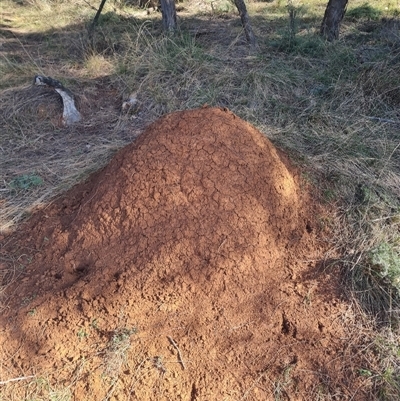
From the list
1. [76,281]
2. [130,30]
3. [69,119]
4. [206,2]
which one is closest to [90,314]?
[76,281]

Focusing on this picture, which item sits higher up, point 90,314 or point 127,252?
point 127,252

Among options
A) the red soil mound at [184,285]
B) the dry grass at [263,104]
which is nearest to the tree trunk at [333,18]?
the dry grass at [263,104]

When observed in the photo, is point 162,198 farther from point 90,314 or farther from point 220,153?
point 90,314

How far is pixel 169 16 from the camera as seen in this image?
5035 mm

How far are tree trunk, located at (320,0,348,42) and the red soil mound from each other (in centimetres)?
346

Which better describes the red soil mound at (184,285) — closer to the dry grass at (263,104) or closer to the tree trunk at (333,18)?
the dry grass at (263,104)

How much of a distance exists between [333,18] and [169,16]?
6.88 feet

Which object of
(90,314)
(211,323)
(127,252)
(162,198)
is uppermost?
(162,198)

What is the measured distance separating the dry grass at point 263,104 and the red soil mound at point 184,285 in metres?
0.26

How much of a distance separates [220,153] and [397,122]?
2110mm

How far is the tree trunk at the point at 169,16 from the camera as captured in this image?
4984mm

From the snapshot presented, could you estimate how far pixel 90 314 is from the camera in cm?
183

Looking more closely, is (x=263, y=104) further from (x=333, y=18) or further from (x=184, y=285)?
(x=184, y=285)

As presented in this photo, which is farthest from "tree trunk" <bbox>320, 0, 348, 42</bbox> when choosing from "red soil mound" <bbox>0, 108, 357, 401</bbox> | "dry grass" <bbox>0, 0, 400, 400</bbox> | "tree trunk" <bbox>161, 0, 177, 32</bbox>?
"red soil mound" <bbox>0, 108, 357, 401</bbox>
